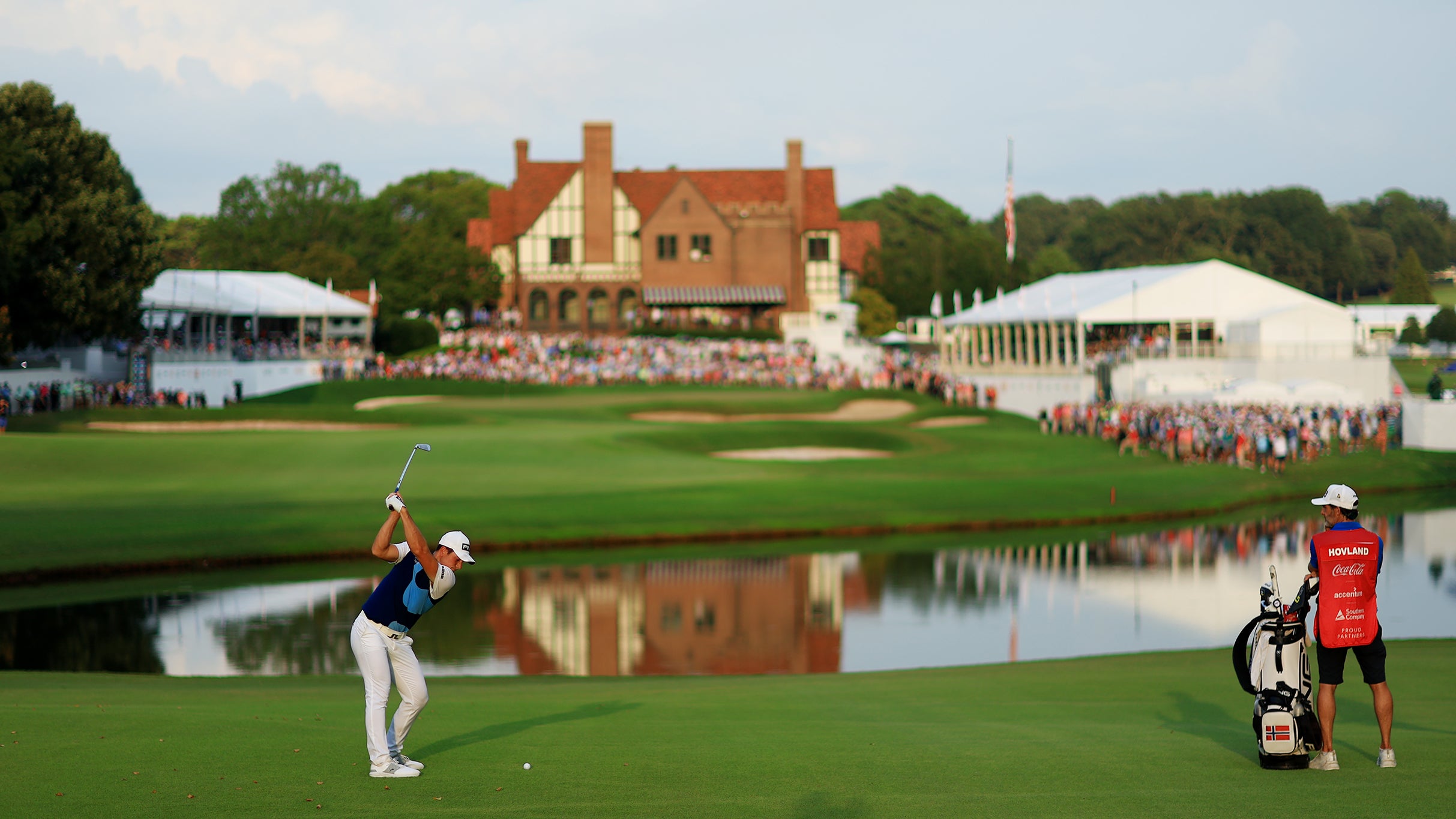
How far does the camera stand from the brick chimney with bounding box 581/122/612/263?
293 feet

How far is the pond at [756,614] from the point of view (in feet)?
65.9

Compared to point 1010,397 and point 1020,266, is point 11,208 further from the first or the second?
point 1020,266

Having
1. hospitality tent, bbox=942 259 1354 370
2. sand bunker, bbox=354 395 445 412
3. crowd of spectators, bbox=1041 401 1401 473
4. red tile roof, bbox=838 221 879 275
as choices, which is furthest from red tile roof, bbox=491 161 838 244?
crowd of spectators, bbox=1041 401 1401 473

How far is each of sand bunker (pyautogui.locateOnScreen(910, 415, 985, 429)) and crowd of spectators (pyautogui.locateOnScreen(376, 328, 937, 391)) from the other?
16.2ft

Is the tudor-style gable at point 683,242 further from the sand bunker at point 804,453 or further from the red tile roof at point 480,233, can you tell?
the sand bunker at point 804,453

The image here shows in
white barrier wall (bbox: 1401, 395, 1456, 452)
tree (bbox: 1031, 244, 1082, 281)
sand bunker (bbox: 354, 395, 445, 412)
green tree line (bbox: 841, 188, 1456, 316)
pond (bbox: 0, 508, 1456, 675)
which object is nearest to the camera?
pond (bbox: 0, 508, 1456, 675)

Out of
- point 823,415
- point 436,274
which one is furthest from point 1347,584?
point 436,274

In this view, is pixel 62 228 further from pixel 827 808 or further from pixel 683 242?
pixel 827 808

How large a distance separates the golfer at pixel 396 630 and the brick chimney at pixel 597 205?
267ft

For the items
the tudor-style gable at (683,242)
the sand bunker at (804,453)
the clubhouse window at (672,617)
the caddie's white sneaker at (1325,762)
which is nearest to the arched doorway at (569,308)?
the tudor-style gable at (683,242)

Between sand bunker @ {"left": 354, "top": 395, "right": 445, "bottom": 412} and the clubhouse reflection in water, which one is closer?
the clubhouse reflection in water

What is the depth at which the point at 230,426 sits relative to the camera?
49.5 meters

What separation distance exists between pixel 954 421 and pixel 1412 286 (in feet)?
302

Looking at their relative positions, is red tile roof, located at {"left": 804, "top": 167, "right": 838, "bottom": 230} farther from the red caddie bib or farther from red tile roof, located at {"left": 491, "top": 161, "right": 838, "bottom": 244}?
the red caddie bib
